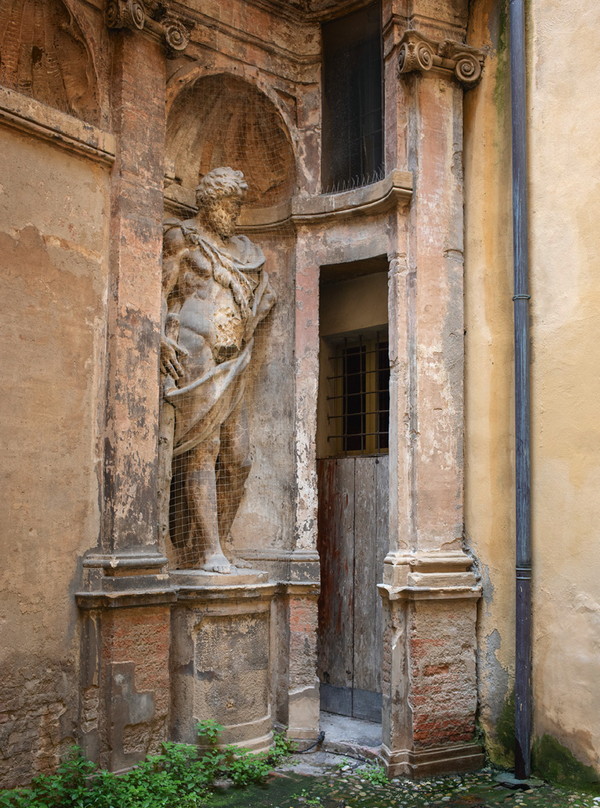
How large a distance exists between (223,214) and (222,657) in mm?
3001

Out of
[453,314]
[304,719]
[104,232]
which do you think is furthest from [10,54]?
[304,719]

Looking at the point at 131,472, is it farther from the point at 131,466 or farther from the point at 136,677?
the point at 136,677

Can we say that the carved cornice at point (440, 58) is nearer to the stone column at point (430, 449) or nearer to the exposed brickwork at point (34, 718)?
the stone column at point (430, 449)

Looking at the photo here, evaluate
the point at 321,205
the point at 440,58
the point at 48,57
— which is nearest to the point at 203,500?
the point at 321,205

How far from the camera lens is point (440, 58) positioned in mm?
5812

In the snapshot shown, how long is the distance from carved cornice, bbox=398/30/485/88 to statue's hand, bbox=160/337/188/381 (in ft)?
8.01

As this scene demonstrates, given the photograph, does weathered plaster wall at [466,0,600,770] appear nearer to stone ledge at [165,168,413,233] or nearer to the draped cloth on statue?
stone ledge at [165,168,413,233]

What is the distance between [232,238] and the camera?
622 centimetres

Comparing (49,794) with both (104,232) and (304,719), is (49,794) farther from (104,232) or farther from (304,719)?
(104,232)

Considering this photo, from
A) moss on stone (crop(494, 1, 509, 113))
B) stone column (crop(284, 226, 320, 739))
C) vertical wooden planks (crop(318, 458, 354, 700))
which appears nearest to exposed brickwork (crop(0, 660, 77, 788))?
stone column (crop(284, 226, 320, 739))

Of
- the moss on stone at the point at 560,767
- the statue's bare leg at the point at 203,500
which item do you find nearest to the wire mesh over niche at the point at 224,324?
the statue's bare leg at the point at 203,500

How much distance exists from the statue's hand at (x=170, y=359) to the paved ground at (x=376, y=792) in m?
2.59

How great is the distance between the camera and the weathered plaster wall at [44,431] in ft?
14.9

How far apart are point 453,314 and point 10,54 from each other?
3.20 meters
